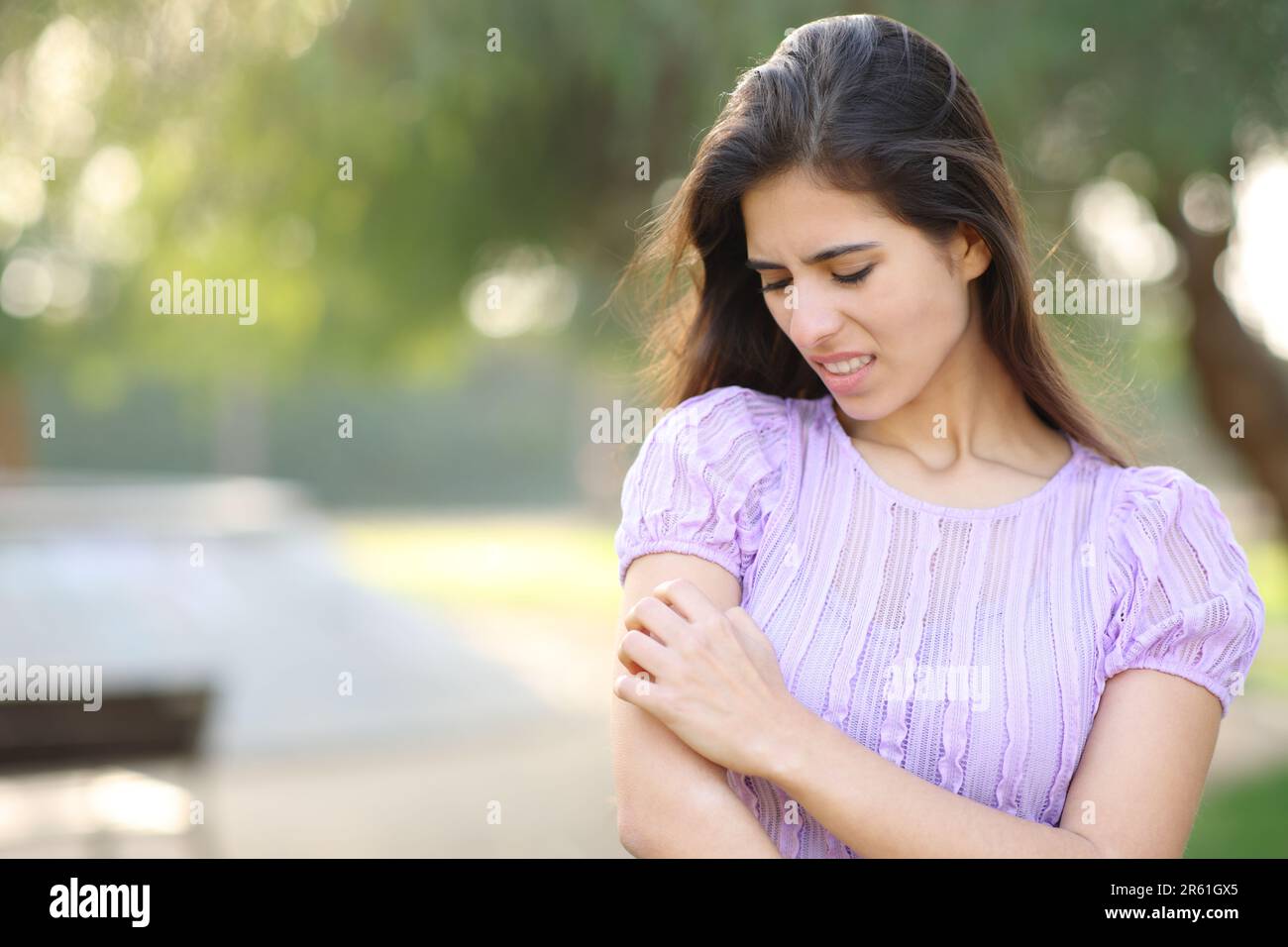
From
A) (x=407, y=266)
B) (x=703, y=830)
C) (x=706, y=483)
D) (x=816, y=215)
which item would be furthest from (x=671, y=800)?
(x=407, y=266)

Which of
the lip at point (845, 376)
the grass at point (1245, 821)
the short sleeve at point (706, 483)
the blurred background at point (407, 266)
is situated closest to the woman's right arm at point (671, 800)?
the short sleeve at point (706, 483)

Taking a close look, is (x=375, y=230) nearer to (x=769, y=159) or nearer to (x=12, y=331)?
(x=769, y=159)

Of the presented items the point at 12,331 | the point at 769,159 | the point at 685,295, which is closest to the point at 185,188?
the point at 685,295

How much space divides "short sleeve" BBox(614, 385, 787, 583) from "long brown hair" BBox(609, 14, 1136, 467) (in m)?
0.10

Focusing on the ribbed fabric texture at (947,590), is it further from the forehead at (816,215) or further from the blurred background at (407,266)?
the blurred background at (407,266)

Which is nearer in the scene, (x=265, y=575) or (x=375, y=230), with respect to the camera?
(x=375, y=230)

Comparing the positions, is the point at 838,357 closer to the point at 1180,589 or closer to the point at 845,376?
the point at 845,376

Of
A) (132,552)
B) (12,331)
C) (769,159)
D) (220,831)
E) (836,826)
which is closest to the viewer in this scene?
(836,826)

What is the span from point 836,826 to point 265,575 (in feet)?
21.7

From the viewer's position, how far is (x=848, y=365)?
1.45 metres

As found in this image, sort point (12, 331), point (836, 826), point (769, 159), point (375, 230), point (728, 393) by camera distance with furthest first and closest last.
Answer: point (12, 331)
point (375, 230)
point (728, 393)
point (769, 159)
point (836, 826)

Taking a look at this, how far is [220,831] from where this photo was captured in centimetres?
509

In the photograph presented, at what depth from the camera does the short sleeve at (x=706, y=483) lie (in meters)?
1.44

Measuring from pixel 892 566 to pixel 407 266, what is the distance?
2808 millimetres
